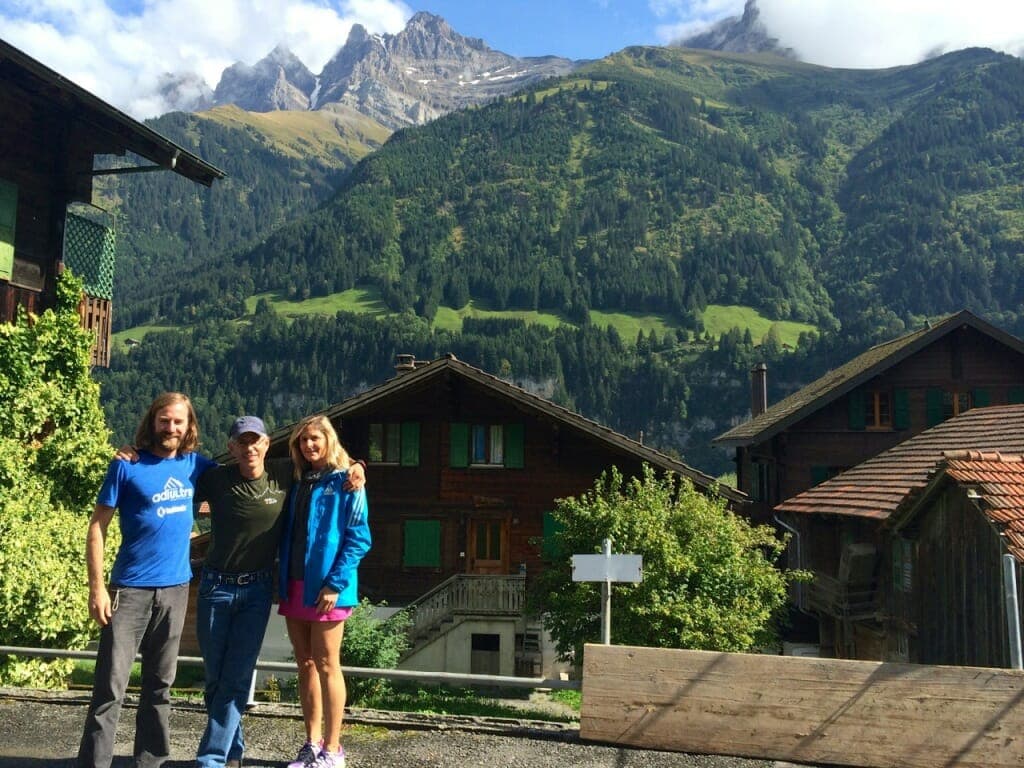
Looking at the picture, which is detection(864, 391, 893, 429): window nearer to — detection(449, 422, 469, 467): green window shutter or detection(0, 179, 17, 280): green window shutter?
detection(449, 422, 469, 467): green window shutter

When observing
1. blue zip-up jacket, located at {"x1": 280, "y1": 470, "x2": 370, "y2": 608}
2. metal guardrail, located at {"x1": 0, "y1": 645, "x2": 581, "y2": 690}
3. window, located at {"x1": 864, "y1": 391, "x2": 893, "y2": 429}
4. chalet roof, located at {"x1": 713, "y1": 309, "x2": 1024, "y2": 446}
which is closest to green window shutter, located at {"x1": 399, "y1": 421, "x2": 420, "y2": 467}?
chalet roof, located at {"x1": 713, "y1": 309, "x2": 1024, "y2": 446}

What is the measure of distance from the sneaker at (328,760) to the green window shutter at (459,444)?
21.4m

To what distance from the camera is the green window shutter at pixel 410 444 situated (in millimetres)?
26516

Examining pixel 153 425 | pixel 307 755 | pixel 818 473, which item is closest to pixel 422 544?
pixel 818 473

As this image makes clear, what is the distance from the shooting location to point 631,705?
550cm

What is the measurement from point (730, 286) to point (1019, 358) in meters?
157

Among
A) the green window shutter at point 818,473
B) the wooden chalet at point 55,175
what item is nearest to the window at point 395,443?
the wooden chalet at point 55,175

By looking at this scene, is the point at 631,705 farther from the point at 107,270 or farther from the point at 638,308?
the point at 638,308

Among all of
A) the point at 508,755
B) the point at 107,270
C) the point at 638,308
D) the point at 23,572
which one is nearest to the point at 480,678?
the point at 508,755

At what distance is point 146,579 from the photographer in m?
4.70

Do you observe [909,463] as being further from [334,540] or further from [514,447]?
[334,540]

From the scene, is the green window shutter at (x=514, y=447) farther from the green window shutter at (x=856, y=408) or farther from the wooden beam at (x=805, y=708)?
the wooden beam at (x=805, y=708)

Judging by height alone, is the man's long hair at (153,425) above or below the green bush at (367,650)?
above

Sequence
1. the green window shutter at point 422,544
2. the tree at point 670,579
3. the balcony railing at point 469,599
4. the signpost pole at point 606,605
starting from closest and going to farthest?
the signpost pole at point 606,605
the tree at point 670,579
the balcony railing at point 469,599
the green window shutter at point 422,544
